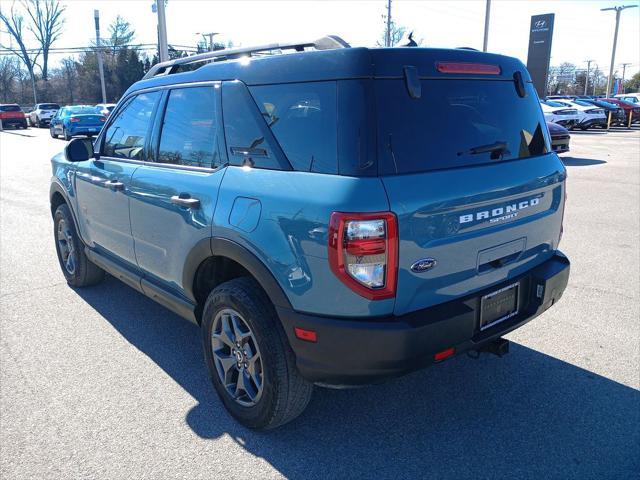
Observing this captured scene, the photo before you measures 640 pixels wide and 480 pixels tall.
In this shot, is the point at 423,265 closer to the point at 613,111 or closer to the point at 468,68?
the point at 468,68

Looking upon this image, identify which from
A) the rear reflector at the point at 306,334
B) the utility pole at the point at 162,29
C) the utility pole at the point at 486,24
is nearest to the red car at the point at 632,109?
the utility pole at the point at 486,24

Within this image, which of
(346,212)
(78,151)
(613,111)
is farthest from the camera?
(613,111)

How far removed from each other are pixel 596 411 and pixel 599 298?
1988 millimetres

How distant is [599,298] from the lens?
4781 mm

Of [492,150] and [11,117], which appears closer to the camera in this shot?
[492,150]

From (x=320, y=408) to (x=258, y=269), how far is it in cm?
108

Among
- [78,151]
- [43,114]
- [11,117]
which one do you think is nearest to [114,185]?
[78,151]

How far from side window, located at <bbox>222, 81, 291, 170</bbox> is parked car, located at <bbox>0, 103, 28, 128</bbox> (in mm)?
37925

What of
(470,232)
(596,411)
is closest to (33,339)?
(470,232)

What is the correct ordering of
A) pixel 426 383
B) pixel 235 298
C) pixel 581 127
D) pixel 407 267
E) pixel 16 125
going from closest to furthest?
pixel 407 267, pixel 235 298, pixel 426 383, pixel 581 127, pixel 16 125

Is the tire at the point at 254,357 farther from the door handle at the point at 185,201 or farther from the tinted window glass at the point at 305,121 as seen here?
the tinted window glass at the point at 305,121

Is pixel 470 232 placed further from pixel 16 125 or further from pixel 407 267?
pixel 16 125

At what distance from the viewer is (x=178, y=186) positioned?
10.6 feet

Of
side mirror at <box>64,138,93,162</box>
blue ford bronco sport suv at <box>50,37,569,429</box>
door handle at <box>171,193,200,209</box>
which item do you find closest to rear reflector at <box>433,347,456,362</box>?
blue ford bronco sport suv at <box>50,37,569,429</box>
